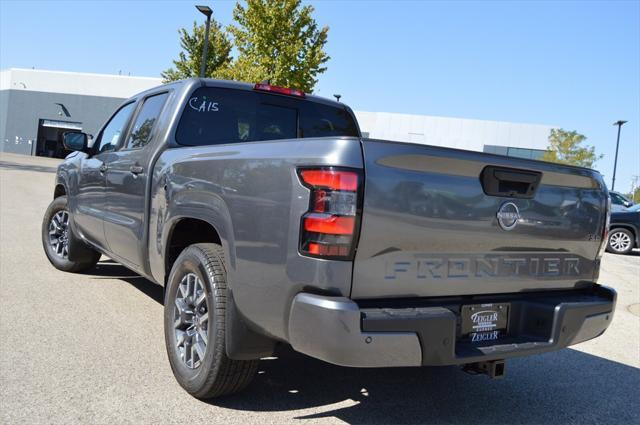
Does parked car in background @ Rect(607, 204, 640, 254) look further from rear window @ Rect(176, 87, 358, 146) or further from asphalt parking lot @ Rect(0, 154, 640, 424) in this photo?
rear window @ Rect(176, 87, 358, 146)

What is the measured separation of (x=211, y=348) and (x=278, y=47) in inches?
792

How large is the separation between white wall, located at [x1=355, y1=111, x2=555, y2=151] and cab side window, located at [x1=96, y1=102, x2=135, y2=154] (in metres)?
39.4

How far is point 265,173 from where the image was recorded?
2795 mm

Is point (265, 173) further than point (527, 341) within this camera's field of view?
No

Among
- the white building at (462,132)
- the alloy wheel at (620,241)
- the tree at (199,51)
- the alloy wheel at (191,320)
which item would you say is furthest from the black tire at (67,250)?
the white building at (462,132)

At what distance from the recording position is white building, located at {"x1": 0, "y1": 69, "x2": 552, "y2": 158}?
45.1 metres

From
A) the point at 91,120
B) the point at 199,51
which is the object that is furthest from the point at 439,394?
the point at 91,120

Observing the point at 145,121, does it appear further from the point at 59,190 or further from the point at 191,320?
the point at 59,190

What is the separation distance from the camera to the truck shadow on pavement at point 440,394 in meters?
3.32

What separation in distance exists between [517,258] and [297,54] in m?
19.9

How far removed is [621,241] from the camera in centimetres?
1448

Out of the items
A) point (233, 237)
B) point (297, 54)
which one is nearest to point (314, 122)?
point (233, 237)

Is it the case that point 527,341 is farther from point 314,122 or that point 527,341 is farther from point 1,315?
point 1,315

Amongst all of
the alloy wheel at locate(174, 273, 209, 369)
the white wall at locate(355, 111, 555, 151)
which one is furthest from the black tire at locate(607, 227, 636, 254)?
the white wall at locate(355, 111, 555, 151)
